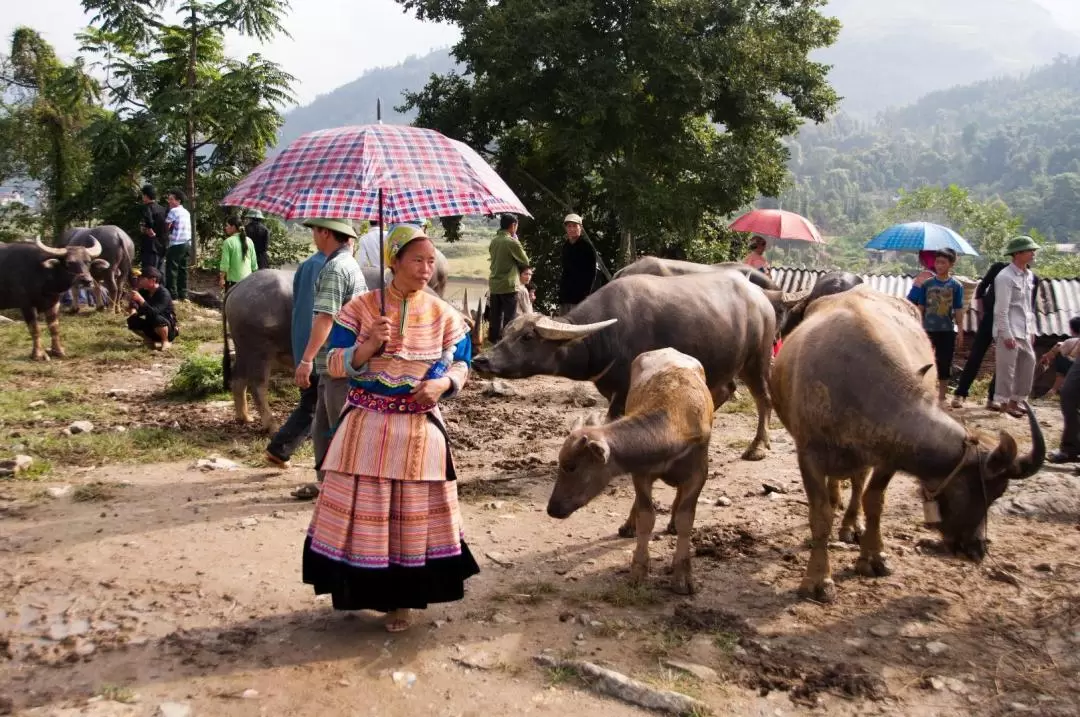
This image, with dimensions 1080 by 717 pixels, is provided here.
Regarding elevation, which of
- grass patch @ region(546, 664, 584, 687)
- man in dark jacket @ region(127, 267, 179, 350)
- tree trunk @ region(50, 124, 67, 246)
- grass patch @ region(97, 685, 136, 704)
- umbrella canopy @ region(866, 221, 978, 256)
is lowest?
grass patch @ region(546, 664, 584, 687)

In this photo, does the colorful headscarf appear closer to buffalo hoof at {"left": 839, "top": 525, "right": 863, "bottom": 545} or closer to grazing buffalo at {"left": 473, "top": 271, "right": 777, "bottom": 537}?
grazing buffalo at {"left": 473, "top": 271, "right": 777, "bottom": 537}

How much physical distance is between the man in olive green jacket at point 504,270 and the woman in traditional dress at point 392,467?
21.7ft

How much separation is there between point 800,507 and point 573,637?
2.89 meters

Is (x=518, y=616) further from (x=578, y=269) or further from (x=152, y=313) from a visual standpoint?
(x=152, y=313)

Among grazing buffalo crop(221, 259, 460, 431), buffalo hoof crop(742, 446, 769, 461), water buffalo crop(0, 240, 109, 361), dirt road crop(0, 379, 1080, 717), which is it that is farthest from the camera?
water buffalo crop(0, 240, 109, 361)

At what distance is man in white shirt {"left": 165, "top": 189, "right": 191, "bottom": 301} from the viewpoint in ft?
46.3

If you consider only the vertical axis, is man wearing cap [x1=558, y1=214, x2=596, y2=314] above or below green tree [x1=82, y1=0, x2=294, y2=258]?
below

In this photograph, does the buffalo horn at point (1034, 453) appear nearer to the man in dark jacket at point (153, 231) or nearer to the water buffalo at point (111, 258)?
the man in dark jacket at point (153, 231)

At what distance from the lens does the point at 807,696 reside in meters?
3.84

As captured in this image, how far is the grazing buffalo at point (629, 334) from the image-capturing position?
6.57 m

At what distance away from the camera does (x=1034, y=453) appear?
4320 mm

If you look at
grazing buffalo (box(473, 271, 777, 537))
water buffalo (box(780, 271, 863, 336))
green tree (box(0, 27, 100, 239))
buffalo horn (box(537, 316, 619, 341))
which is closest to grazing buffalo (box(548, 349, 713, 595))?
buffalo horn (box(537, 316, 619, 341))

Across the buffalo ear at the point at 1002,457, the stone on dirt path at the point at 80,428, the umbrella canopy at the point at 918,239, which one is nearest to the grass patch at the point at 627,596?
the buffalo ear at the point at 1002,457

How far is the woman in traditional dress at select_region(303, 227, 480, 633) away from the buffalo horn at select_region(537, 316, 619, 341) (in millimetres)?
2348
